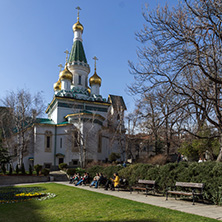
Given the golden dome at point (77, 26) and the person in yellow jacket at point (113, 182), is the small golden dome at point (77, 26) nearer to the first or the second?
the golden dome at point (77, 26)

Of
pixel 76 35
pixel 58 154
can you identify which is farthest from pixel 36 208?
pixel 76 35

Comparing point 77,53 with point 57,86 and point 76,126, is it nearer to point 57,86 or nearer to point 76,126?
point 57,86

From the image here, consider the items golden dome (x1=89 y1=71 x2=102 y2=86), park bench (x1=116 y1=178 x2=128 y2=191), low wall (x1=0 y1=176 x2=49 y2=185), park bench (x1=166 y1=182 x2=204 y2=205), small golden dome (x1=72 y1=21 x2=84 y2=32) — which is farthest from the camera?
small golden dome (x1=72 y1=21 x2=84 y2=32)

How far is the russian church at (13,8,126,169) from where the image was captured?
35.4m

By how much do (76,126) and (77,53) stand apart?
596 inches

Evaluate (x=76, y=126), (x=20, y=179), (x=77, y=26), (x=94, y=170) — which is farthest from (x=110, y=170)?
(x=77, y=26)

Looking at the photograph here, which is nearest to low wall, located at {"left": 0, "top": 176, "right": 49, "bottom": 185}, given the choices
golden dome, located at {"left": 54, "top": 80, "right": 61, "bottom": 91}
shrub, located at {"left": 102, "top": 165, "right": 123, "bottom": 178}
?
shrub, located at {"left": 102, "top": 165, "right": 123, "bottom": 178}

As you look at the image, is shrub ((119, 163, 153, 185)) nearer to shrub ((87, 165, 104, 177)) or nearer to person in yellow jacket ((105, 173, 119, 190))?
person in yellow jacket ((105, 173, 119, 190))

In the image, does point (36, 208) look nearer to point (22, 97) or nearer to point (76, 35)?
point (22, 97)

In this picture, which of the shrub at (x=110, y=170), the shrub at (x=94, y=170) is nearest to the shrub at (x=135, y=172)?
the shrub at (x=110, y=170)

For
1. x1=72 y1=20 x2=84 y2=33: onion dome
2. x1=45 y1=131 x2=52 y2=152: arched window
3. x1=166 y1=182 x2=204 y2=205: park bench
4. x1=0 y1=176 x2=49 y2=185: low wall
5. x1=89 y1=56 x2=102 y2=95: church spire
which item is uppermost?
x1=72 y1=20 x2=84 y2=33: onion dome

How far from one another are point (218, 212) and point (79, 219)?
4240 millimetres

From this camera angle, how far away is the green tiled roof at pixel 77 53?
44.8 meters

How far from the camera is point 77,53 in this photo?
4503cm
